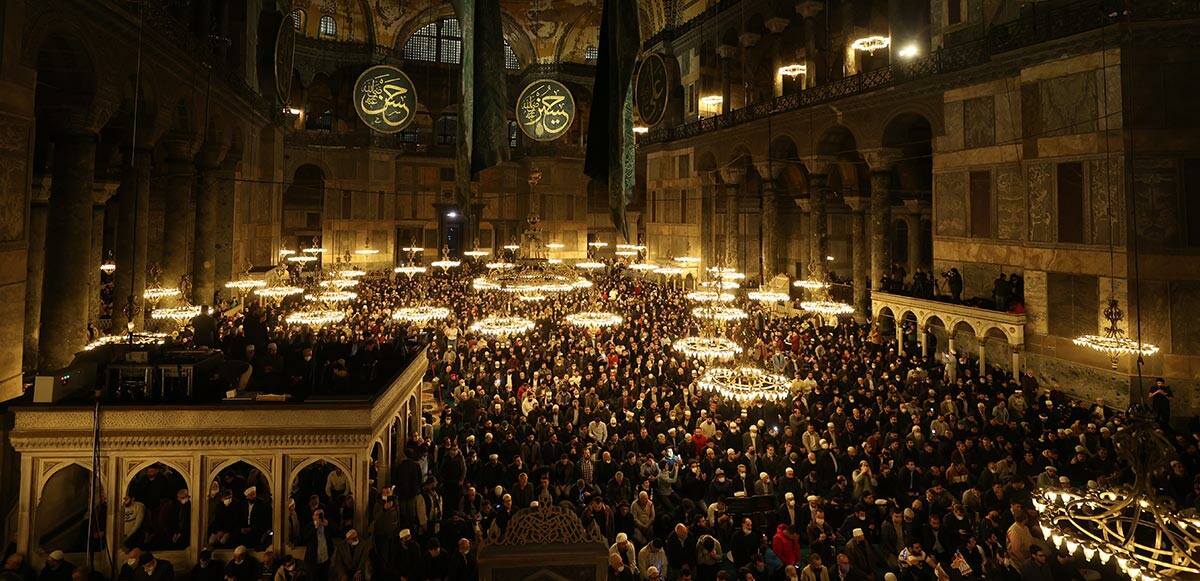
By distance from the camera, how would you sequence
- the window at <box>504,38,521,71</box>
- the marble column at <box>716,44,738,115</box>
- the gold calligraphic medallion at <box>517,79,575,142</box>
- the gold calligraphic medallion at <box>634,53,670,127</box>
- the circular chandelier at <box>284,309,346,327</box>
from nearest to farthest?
the circular chandelier at <box>284,309,346,327</box>, the gold calligraphic medallion at <box>517,79,575,142</box>, the gold calligraphic medallion at <box>634,53,670,127</box>, the marble column at <box>716,44,738,115</box>, the window at <box>504,38,521,71</box>

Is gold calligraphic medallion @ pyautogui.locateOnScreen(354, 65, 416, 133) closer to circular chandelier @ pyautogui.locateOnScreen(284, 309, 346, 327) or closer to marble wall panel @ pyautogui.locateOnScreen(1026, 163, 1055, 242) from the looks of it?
circular chandelier @ pyautogui.locateOnScreen(284, 309, 346, 327)

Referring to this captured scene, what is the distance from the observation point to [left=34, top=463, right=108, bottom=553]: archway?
16.3 feet

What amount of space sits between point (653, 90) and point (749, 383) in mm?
7795

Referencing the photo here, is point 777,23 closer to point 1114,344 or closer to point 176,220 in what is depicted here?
point 1114,344

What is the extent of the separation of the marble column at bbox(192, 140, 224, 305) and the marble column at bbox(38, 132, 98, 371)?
4.88 meters

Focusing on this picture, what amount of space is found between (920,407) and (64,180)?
37.8 ft

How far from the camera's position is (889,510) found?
555cm

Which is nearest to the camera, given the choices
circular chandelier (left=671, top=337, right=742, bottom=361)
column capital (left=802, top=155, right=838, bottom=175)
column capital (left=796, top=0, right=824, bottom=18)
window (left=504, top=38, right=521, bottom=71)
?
circular chandelier (left=671, top=337, right=742, bottom=361)

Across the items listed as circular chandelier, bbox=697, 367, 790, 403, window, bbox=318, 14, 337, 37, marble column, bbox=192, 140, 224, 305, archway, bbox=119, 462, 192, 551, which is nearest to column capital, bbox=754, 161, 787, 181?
circular chandelier, bbox=697, 367, 790, 403

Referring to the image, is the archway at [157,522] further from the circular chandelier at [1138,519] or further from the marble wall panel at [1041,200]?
the marble wall panel at [1041,200]

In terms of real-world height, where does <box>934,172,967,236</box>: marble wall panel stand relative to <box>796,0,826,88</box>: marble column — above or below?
below

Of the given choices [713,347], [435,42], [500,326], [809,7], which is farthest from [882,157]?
[435,42]

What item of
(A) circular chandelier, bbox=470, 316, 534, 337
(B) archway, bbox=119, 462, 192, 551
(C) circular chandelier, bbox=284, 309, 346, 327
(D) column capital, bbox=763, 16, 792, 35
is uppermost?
(D) column capital, bbox=763, 16, 792, 35

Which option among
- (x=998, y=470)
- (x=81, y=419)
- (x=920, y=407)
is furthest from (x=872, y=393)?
(x=81, y=419)
